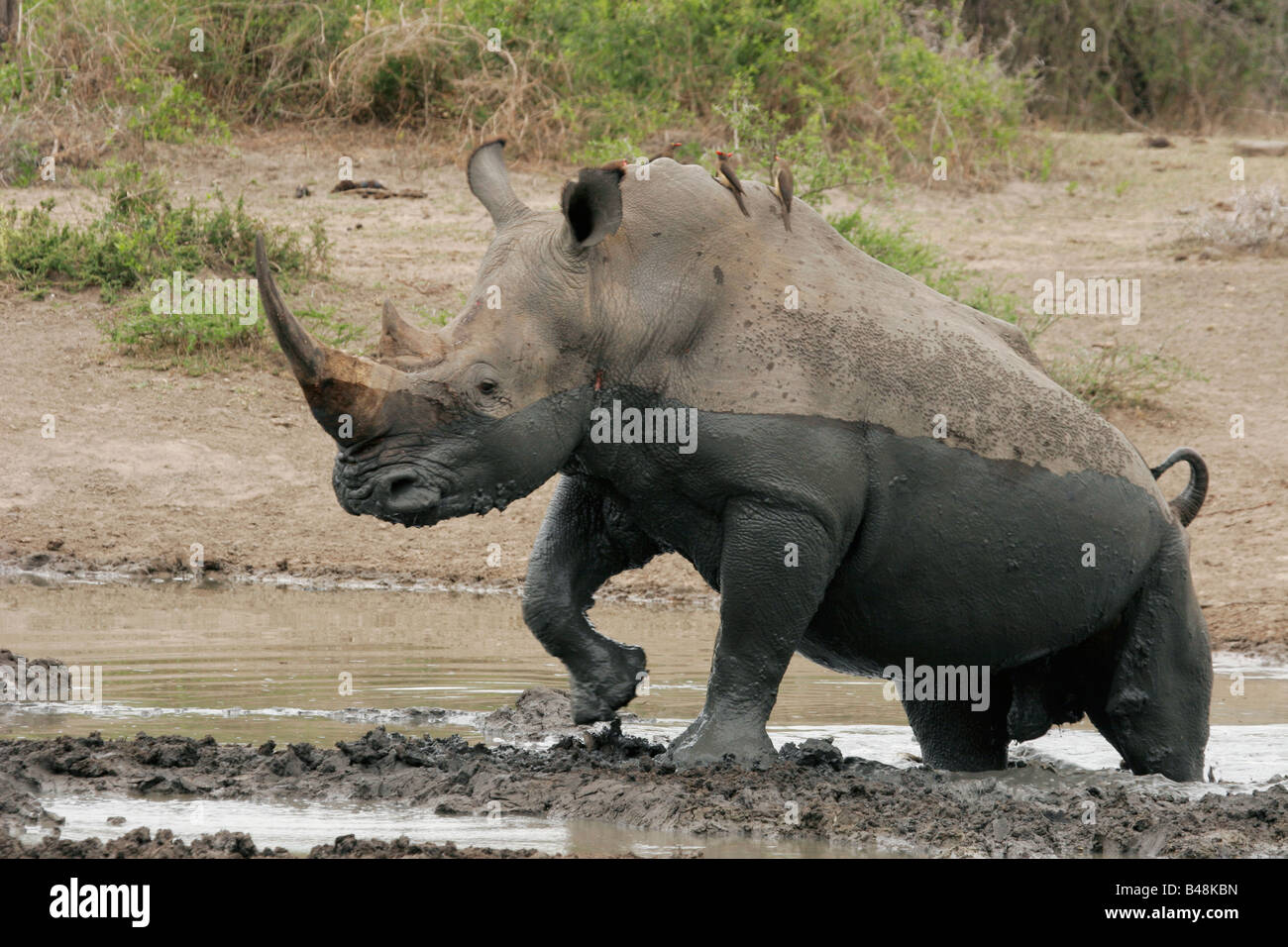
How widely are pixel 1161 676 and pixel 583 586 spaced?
1796 millimetres

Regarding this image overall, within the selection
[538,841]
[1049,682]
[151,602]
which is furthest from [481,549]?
[538,841]

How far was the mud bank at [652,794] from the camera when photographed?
15.8 ft

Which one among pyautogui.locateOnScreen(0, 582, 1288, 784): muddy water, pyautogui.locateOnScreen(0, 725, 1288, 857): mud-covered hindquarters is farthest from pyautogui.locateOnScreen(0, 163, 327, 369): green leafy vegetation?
pyautogui.locateOnScreen(0, 725, 1288, 857): mud-covered hindquarters

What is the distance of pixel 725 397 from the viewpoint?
5230 mm

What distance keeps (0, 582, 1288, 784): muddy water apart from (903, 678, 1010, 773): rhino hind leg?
16.3 inches

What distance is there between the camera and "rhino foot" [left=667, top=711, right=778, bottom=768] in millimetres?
5332

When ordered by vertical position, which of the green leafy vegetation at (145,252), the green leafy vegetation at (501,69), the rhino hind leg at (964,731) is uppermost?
the green leafy vegetation at (501,69)

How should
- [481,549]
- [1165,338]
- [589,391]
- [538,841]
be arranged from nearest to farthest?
[538,841] < [589,391] < [481,549] < [1165,338]

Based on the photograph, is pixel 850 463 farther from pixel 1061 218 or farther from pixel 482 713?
pixel 1061 218

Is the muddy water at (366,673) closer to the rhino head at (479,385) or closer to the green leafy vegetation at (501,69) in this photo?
the rhino head at (479,385)

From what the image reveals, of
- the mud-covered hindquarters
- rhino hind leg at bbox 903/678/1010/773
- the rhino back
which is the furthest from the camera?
rhino hind leg at bbox 903/678/1010/773

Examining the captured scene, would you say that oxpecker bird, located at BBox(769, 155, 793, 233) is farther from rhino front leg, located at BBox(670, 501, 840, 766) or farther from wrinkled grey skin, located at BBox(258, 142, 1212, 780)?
rhino front leg, located at BBox(670, 501, 840, 766)

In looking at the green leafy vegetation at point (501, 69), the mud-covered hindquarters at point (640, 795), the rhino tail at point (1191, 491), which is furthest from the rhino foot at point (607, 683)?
the green leafy vegetation at point (501, 69)
